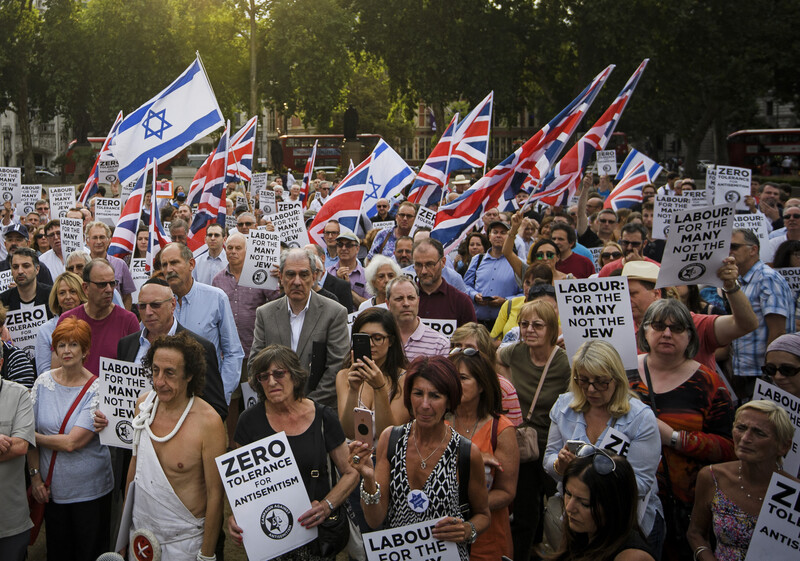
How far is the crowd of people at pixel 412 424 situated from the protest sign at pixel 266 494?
8 cm

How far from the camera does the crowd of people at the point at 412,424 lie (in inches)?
159

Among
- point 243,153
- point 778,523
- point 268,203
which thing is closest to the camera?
point 778,523

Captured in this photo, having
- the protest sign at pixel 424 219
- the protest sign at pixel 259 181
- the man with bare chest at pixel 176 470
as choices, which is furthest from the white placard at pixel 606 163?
the man with bare chest at pixel 176 470

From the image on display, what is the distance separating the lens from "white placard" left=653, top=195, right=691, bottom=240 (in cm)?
1027

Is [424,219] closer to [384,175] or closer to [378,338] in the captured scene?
[384,175]

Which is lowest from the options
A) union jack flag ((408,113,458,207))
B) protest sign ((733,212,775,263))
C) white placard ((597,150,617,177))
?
protest sign ((733,212,775,263))

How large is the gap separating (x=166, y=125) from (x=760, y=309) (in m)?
6.97

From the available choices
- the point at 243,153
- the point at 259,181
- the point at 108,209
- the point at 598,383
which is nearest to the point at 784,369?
the point at 598,383

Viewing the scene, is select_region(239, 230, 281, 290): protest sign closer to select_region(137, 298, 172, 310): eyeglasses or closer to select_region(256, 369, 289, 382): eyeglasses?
select_region(137, 298, 172, 310): eyeglasses

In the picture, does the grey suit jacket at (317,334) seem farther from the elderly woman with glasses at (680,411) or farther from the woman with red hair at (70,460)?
the elderly woman with glasses at (680,411)

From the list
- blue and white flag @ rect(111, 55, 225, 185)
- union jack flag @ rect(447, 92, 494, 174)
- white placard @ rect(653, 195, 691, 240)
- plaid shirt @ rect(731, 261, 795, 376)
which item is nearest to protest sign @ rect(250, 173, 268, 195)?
union jack flag @ rect(447, 92, 494, 174)

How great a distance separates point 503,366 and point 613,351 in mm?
1110

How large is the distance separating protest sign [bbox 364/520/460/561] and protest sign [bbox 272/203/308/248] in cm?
596

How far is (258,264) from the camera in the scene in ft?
25.8
